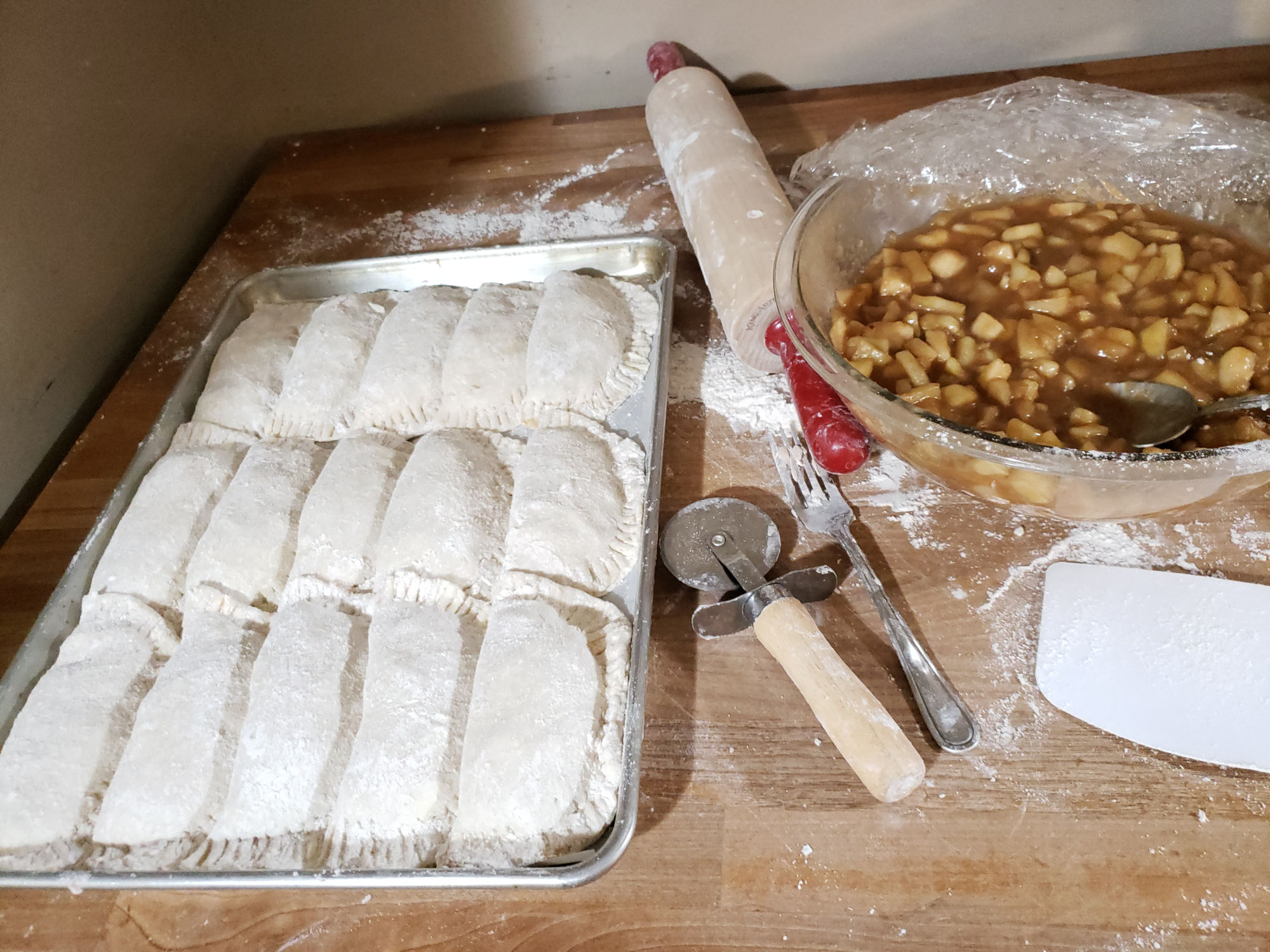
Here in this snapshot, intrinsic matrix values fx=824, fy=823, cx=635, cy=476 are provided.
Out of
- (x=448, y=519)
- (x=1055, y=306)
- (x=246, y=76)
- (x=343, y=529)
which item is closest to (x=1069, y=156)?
(x=1055, y=306)

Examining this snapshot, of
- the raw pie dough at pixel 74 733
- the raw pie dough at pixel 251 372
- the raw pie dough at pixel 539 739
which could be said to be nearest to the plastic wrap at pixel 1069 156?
the raw pie dough at pixel 539 739

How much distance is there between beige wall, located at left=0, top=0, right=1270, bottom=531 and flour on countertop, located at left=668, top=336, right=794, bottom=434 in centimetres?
71

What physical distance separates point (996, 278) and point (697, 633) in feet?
1.67

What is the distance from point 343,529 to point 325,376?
279mm

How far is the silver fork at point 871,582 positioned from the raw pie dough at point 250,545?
1.97 ft

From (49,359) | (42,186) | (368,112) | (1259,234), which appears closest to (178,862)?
(49,359)

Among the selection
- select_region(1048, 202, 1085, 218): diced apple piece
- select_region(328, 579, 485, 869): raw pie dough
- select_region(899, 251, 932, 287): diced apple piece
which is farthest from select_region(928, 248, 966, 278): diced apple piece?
select_region(328, 579, 485, 869): raw pie dough

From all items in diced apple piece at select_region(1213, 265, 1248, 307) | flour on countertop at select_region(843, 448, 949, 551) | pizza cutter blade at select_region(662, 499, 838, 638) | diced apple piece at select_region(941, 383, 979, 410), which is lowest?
flour on countertop at select_region(843, 448, 949, 551)

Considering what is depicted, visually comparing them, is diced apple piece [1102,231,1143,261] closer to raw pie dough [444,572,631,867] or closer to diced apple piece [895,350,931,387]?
diced apple piece [895,350,931,387]

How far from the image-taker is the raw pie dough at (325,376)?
3.71 ft

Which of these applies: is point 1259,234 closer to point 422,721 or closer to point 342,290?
point 422,721

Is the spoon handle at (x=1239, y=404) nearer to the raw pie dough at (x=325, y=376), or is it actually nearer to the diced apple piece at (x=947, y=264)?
the diced apple piece at (x=947, y=264)

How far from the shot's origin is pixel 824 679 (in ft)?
2.42

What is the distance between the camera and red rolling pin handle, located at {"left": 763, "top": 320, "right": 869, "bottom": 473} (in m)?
0.88
